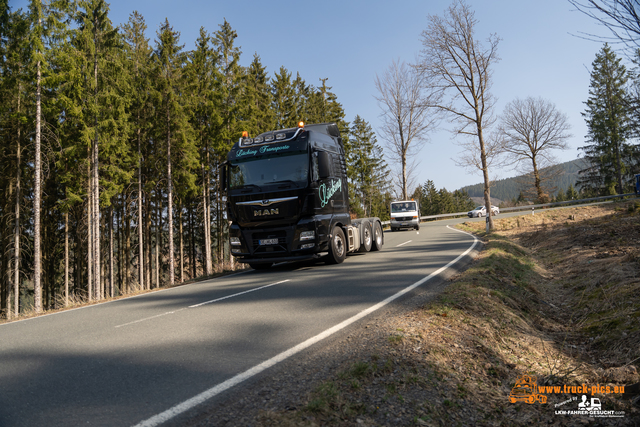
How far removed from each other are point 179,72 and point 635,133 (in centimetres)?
4984

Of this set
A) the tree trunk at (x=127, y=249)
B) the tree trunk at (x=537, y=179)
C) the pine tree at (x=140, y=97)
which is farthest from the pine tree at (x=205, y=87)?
the tree trunk at (x=537, y=179)

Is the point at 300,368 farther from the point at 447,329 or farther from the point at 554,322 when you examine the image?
the point at 554,322

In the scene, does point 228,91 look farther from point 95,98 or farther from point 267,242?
A: point 267,242

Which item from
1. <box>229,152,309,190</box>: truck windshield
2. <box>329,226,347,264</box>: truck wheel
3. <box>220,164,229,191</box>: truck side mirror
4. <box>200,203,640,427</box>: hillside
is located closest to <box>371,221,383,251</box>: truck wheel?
<box>329,226,347,264</box>: truck wheel

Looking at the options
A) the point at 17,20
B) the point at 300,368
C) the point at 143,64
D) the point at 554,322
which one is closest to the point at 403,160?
the point at 143,64

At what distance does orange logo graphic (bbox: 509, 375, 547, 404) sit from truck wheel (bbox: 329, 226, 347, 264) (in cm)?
768

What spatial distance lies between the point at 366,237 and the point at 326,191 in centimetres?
406

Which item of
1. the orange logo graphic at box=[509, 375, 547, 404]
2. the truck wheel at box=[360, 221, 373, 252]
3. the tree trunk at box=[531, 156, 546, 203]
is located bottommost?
the orange logo graphic at box=[509, 375, 547, 404]

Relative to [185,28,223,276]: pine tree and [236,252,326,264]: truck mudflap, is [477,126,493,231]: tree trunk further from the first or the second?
[185,28,223,276]: pine tree

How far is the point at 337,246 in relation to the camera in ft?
37.6

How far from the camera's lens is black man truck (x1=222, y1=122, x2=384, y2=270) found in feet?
33.1

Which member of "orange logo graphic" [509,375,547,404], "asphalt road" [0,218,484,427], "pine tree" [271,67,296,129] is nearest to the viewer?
"asphalt road" [0,218,484,427]

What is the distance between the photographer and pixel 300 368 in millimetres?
3564

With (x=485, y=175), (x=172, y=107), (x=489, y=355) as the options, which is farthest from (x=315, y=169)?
(x=172, y=107)
